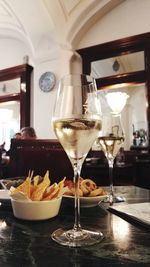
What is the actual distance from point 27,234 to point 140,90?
363 centimetres


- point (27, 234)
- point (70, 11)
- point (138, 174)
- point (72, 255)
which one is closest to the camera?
point (72, 255)

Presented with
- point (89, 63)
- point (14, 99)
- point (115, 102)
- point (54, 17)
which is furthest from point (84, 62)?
point (115, 102)

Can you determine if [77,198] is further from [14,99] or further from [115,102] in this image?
[14,99]

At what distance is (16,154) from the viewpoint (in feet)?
6.16

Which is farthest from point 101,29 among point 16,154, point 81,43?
point 16,154

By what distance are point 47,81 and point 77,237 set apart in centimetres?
422

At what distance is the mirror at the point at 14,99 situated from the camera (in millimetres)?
4887

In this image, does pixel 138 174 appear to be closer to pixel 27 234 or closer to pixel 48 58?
pixel 48 58

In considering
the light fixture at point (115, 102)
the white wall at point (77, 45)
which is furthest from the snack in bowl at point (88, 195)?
the white wall at point (77, 45)

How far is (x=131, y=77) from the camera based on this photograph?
3863mm

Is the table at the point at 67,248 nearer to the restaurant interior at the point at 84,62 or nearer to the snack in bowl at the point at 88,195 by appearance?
the snack in bowl at the point at 88,195

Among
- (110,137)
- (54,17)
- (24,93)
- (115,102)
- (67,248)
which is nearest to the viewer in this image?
(67,248)

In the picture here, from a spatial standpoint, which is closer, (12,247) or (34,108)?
(12,247)

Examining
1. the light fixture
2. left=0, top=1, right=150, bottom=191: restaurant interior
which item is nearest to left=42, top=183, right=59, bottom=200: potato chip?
the light fixture
